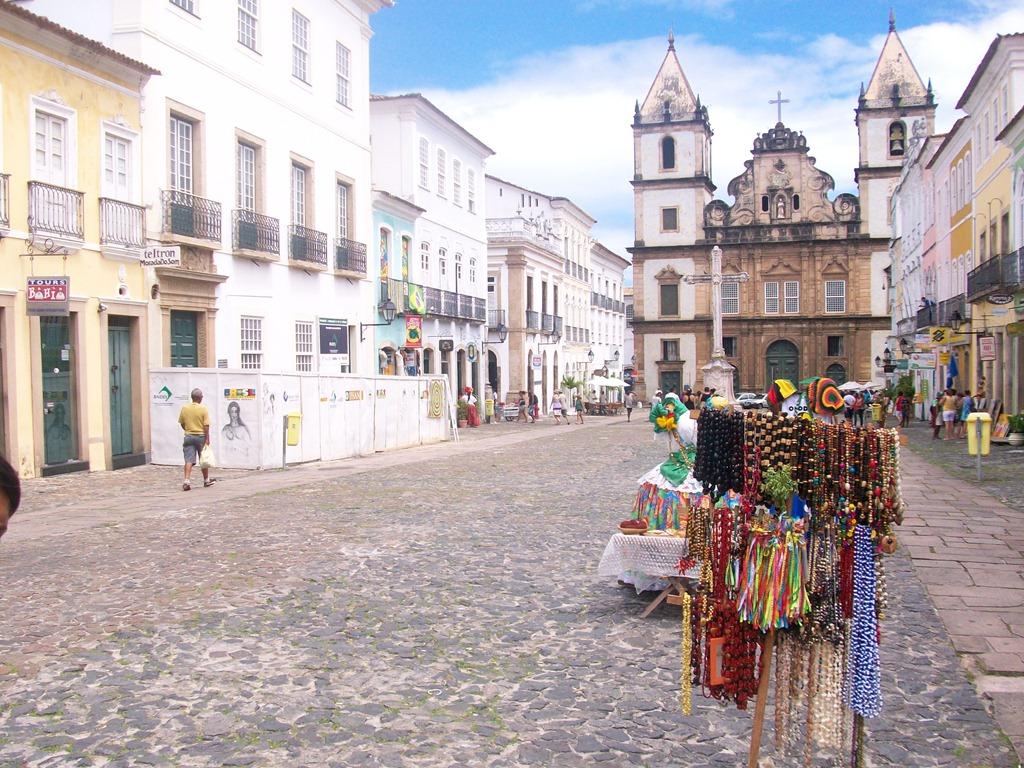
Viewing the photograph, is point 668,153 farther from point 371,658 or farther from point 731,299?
point 371,658

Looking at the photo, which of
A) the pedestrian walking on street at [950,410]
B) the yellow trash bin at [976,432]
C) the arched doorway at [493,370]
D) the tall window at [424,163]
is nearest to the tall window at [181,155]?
the tall window at [424,163]

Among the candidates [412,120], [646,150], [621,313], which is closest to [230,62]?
[412,120]

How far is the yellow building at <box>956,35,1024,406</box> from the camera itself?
981 inches

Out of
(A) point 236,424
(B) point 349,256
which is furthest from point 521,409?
(A) point 236,424

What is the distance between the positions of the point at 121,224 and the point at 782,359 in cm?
5194

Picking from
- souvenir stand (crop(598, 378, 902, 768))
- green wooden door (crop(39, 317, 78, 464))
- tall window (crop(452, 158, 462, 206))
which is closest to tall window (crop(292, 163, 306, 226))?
green wooden door (crop(39, 317, 78, 464))

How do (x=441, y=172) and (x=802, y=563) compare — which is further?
(x=441, y=172)

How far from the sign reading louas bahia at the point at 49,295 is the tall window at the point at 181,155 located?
470 centimetres

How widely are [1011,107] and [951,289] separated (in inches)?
392

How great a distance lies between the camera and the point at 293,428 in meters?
18.6

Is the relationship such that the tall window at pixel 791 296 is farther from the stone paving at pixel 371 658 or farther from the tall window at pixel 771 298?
the stone paving at pixel 371 658

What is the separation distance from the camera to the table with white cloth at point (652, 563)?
22.5 ft

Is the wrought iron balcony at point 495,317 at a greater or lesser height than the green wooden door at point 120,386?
greater

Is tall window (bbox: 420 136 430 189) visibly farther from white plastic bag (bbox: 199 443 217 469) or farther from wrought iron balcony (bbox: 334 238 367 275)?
white plastic bag (bbox: 199 443 217 469)
